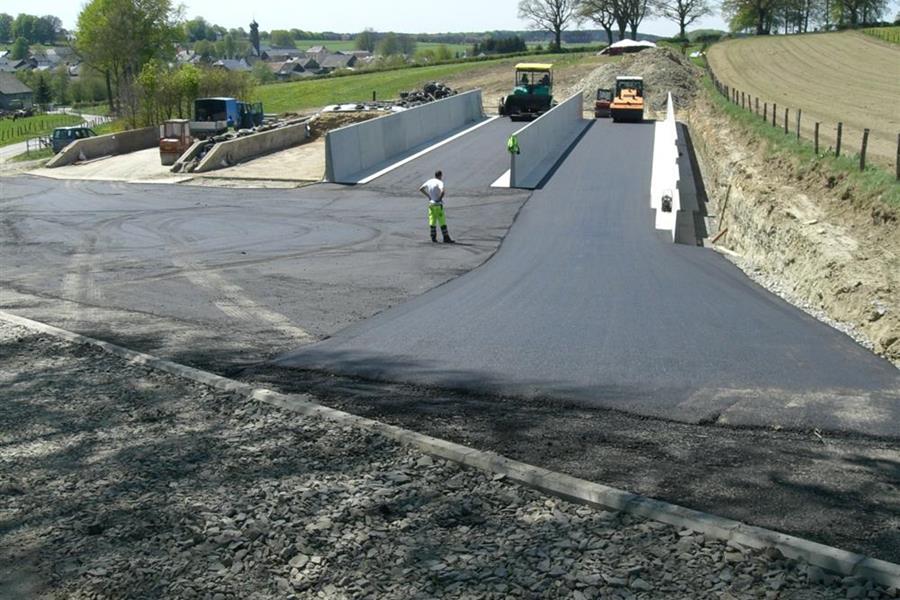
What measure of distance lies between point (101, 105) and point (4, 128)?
84.0 ft

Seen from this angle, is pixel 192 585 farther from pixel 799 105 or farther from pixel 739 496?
pixel 799 105

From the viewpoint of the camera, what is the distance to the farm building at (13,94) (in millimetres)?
131750

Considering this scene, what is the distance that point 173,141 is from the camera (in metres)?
39.7

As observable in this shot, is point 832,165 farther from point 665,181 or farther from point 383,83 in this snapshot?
point 383,83

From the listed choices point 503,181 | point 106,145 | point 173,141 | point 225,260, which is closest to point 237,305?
point 225,260

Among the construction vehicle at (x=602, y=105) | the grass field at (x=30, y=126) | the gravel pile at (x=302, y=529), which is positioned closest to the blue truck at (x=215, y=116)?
the construction vehicle at (x=602, y=105)

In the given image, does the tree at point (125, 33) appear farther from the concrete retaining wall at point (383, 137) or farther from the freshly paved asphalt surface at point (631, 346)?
the freshly paved asphalt surface at point (631, 346)

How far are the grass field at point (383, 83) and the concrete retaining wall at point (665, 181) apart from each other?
31212 millimetres

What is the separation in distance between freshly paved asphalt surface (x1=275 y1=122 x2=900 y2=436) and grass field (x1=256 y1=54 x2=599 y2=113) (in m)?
52.3

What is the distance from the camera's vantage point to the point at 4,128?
9131 centimetres

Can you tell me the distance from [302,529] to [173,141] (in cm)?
3561

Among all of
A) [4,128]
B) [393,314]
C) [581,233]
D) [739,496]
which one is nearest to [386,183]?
[581,233]

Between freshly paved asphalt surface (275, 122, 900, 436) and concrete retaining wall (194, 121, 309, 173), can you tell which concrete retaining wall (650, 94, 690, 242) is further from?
concrete retaining wall (194, 121, 309, 173)

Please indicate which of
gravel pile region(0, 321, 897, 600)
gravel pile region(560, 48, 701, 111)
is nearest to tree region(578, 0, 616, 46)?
gravel pile region(560, 48, 701, 111)
